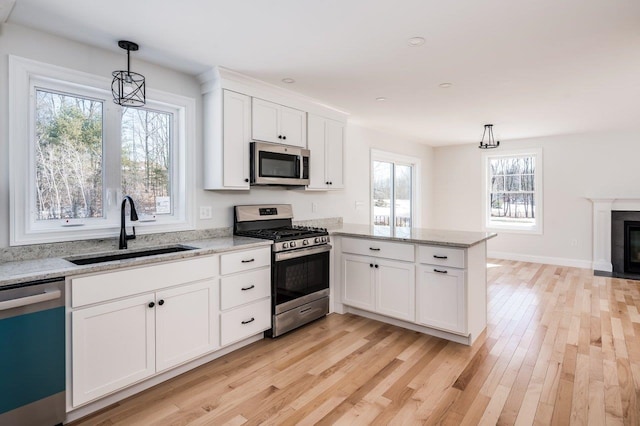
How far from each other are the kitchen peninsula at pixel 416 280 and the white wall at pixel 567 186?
3.94 meters

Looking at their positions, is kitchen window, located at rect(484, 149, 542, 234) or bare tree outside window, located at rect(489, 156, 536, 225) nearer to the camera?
kitchen window, located at rect(484, 149, 542, 234)

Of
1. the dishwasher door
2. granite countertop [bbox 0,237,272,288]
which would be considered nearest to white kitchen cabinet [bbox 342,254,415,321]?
granite countertop [bbox 0,237,272,288]

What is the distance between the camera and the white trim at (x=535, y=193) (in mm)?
6352

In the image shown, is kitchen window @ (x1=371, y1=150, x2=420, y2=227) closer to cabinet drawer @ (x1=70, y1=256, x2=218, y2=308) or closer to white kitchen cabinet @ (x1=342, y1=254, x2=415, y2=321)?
white kitchen cabinet @ (x1=342, y1=254, x2=415, y2=321)

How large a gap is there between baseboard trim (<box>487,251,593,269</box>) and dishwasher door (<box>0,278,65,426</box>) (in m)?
7.04

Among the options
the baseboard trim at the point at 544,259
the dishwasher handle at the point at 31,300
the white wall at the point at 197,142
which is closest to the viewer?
the dishwasher handle at the point at 31,300

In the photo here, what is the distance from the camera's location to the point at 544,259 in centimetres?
636

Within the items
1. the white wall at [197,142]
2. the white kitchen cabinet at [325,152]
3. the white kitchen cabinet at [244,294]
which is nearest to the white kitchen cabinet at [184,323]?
the white kitchen cabinet at [244,294]

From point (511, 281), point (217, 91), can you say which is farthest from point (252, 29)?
point (511, 281)

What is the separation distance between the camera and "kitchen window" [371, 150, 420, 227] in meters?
5.74

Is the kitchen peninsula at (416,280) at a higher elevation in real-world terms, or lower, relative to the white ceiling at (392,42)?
lower

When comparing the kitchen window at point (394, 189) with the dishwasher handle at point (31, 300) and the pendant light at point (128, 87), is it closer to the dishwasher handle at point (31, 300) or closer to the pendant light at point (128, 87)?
the pendant light at point (128, 87)

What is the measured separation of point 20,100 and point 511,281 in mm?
5834

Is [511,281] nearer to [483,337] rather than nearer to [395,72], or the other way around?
[483,337]
